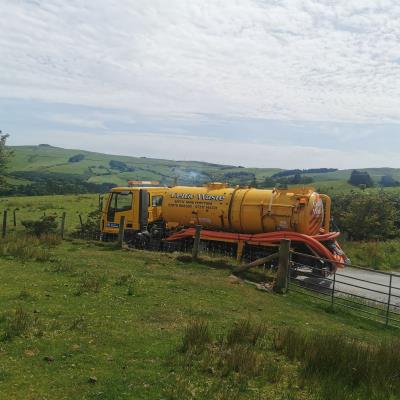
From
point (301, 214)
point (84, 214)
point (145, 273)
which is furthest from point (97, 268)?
point (84, 214)

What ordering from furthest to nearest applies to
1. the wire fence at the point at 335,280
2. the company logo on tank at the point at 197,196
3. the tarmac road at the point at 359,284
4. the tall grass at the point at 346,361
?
the company logo on tank at the point at 197,196 < the tarmac road at the point at 359,284 < the wire fence at the point at 335,280 < the tall grass at the point at 346,361

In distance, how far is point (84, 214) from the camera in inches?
1842

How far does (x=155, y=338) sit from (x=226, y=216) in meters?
12.9

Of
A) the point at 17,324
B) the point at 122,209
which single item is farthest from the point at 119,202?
the point at 17,324

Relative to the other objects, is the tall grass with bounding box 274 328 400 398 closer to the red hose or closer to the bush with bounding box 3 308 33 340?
the bush with bounding box 3 308 33 340

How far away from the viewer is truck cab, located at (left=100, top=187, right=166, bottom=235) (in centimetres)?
2322

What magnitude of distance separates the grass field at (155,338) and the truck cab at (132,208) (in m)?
9.25

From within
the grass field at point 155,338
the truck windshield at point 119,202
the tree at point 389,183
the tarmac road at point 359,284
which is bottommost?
the tarmac road at point 359,284

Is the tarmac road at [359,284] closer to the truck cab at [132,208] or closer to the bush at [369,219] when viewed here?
the truck cab at [132,208]

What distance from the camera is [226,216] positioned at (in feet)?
68.1

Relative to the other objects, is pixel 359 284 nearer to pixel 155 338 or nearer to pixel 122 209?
pixel 155 338

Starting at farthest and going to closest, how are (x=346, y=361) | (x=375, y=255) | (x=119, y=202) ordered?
(x=375, y=255)
(x=119, y=202)
(x=346, y=361)

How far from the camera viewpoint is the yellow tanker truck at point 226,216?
61.6 feet

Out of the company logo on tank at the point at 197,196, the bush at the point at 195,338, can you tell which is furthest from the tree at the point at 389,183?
the bush at the point at 195,338
